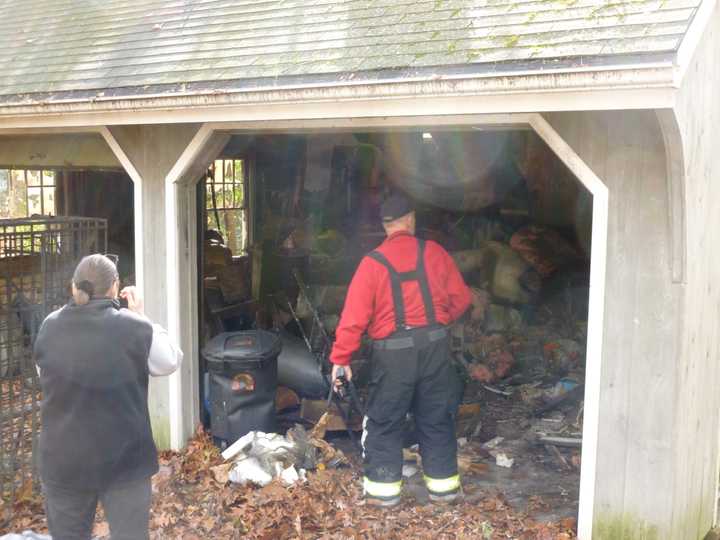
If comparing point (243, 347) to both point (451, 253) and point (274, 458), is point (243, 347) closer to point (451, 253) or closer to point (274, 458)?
point (274, 458)

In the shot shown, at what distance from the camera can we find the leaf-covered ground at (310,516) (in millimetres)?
5020

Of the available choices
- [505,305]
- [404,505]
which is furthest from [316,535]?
[505,305]

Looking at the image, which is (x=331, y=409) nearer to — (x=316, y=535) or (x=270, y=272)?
(x=316, y=535)

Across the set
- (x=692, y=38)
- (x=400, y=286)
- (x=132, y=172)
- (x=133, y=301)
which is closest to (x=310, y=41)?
(x=400, y=286)

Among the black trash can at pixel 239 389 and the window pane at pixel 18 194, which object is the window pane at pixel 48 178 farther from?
the black trash can at pixel 239 389

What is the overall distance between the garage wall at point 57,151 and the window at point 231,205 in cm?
401

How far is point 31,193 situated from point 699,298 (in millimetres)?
10605

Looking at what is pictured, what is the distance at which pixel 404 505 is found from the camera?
216 inches

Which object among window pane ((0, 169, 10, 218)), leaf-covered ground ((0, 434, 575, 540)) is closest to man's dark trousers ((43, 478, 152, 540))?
leaf-covered ground ((0, 434, 575, 540))

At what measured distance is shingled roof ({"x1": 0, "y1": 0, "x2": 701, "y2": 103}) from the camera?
4.18 m

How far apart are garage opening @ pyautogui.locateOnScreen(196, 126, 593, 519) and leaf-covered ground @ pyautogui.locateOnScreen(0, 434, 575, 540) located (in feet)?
4.47

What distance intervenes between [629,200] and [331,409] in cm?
342

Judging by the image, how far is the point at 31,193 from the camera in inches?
488

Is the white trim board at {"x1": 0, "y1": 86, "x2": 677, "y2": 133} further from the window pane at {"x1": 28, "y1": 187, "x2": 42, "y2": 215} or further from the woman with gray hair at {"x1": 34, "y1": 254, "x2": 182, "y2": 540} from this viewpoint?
the window pane at {"x1": 28, "y1": 187, "x2": 42, "y2": 215}
